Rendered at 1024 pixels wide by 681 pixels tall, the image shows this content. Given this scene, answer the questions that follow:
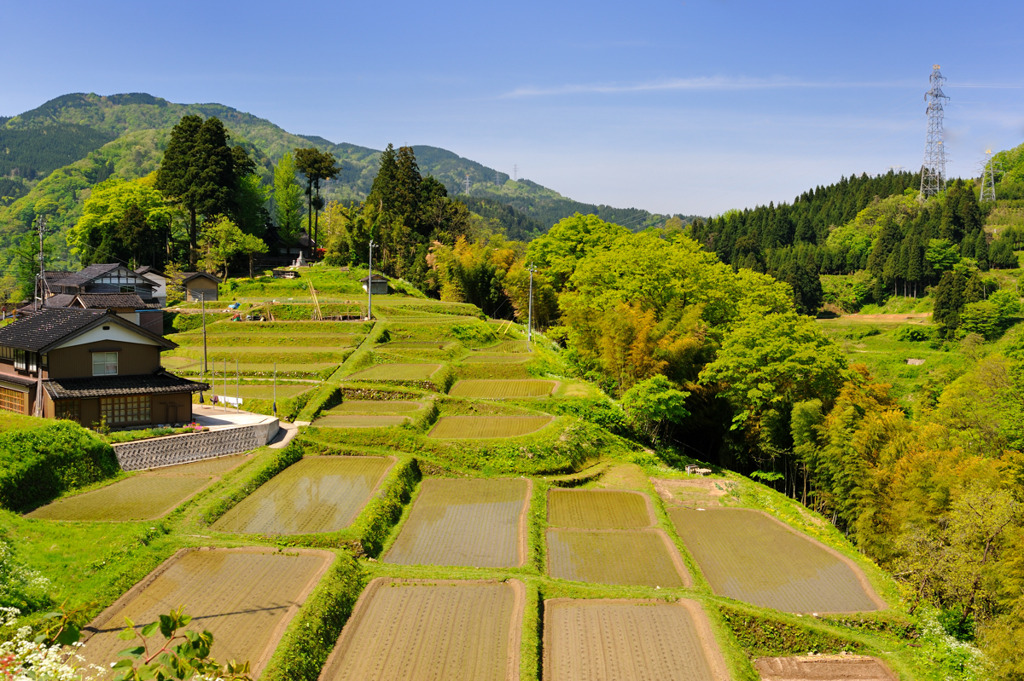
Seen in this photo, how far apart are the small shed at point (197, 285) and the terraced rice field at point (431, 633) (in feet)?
131

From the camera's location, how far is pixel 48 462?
18.8 metres

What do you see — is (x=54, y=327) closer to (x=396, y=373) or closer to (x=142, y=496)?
(x=142, y=496)

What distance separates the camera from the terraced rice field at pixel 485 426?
2727cm

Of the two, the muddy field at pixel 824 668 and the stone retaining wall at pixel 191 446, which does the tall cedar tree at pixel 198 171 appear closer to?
the stone retaining wall at pixel 191 446

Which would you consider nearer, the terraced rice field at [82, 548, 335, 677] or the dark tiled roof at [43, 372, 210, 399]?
the terraced rice field at [82, 548, 335, 677]

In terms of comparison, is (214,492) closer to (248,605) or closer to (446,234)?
(248,605)

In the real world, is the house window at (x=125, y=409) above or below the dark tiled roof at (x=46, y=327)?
below

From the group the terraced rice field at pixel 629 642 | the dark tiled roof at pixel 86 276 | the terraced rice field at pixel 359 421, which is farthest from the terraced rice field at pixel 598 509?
the dark tiled roof at pixel 86 276

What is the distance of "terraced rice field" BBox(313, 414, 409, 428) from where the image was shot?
27.1 metres

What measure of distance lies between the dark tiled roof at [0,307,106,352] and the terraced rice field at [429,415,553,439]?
13074 millimetres

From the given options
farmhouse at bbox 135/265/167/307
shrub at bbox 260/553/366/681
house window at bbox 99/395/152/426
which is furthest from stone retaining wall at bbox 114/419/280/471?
farmhouse at bbox 135/265/167/307

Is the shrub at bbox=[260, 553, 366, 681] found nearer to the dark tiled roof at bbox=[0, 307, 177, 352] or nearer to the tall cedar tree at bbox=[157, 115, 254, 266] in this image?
the dark tiled roof at bbox=[0, 307, 177, 352]

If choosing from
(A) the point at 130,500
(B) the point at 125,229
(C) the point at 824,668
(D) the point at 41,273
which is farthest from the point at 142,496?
(B) the point at 125,229

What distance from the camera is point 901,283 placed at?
7638 centimetres
